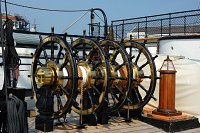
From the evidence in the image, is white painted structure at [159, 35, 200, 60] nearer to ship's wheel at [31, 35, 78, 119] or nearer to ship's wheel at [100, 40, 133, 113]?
ship's wheel at [100, 40, 133, 113]

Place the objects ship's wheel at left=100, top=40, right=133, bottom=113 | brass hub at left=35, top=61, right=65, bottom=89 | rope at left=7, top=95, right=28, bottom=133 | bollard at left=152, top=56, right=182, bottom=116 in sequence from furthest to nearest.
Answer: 1. bollard at left=152, top=56, right=182, bottom=116
2. ship's wheel at left=100, top=40, right=133, bottom=113
3. brass hub at left=35, top=61, right=65, bottom=89
4. rope at left=7, top=95, right=28, bottom=133

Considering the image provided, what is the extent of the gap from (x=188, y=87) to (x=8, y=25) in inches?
147

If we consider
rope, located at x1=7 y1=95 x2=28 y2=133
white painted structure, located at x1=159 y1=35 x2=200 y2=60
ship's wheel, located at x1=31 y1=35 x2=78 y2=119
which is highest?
white painted structure, located at x1=159 y1=35 x2=200 y2=60

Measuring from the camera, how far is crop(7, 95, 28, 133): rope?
3.66m

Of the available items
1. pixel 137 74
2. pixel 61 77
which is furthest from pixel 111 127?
Answer: pixel 61 77

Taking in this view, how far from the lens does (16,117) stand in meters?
3.71

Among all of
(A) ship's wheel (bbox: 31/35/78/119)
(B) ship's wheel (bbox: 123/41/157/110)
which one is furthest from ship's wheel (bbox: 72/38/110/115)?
(B) ship's wheel (bbox: 123/41/157/110)

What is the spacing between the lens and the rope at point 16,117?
3662 millimetres

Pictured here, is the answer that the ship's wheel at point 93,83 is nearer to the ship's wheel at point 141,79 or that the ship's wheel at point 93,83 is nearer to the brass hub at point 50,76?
the brass hub at point 50,76

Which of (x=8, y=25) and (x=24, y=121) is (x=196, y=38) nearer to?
(x=8, y=25)

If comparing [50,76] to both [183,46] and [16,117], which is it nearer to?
[16,117]

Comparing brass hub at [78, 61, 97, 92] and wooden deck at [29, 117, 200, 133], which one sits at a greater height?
brass hub at [78, 61, 97, 92]

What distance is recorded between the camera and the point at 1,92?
4352 millimetres

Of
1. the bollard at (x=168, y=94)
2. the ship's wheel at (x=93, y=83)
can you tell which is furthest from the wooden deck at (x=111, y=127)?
the bollard at (x=168, y=94)
